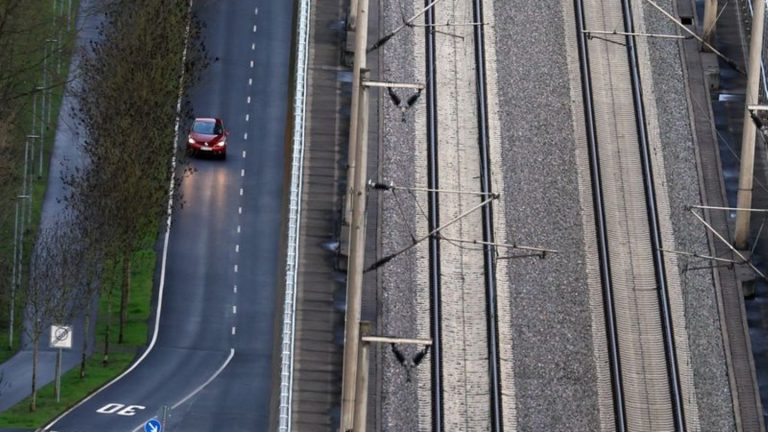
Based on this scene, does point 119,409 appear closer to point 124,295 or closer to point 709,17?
point 124,295

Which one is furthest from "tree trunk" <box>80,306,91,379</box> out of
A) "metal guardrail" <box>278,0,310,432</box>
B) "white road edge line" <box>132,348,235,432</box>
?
"metal guardrail" <box>278,0,310,432</box>

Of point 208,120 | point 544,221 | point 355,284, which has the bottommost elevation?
point 355,284

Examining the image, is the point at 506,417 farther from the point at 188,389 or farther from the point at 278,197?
the point at 278,197

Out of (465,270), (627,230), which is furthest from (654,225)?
(465,270)

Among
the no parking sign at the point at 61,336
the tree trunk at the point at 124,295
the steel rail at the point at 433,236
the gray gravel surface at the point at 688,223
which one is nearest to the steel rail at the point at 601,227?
the gray gravel surface at the point at 688,223

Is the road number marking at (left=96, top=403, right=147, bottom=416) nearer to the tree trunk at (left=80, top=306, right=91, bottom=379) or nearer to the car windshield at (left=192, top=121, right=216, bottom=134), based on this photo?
the tree trunk at (left=80, top=306, right=91, bottom=379)

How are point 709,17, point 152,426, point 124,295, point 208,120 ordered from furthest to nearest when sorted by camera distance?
1. point 208,120
2. point 124,295
3. point 709,17
4. point 152,426

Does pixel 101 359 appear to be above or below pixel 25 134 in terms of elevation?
below

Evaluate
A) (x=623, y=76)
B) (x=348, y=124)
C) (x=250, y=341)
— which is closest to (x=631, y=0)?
(x=623, y=76)
